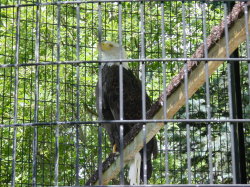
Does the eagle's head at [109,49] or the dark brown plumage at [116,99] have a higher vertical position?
the eagle's head at [109,49]

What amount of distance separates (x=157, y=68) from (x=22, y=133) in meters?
1.46

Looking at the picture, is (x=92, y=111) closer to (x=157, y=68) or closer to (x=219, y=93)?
(x=157, y=68)

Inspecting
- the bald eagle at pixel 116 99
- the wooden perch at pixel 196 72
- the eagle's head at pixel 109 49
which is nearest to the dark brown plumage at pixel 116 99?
the bald eagle at pixel 116 99

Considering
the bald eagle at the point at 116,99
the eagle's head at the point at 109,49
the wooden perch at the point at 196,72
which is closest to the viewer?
the wooden perch at the point at 196,72

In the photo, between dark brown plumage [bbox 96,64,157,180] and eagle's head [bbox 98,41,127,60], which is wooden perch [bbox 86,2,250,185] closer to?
dark brown plumage [bbox 96,64,157,180]

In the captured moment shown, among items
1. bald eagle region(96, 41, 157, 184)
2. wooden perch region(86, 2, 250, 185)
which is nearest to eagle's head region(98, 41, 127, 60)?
bald eagle region(96, 41, 157, 184)

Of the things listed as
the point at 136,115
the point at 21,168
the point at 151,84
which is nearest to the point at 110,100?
the point at 136,115

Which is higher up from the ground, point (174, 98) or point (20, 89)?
point (20, 89)

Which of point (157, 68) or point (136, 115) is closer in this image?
point (136, 115)

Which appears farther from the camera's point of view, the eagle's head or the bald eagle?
the eagle's head

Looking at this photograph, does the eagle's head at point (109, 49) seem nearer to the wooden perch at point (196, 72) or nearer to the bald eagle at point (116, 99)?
the bald eagle at point (116, 99)

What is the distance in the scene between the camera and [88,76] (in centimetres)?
491

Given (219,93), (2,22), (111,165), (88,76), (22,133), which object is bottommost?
(111,165)

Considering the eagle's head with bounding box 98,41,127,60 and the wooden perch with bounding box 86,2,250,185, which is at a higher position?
the eagle's head with bounding box 98,41,127,60
